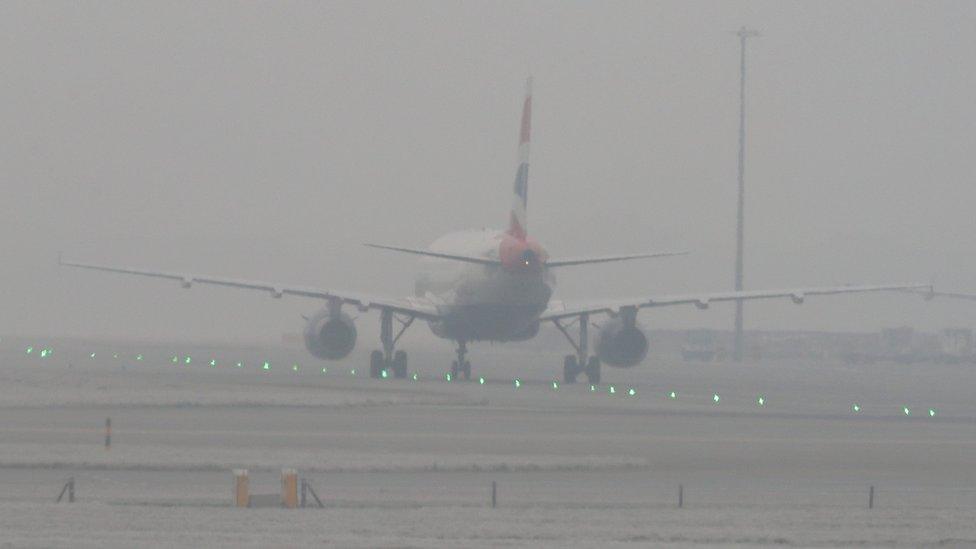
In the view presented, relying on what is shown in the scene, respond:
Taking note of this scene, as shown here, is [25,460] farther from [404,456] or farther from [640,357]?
[640,357]

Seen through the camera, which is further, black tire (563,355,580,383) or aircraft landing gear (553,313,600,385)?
black tire (563,355,580,383)

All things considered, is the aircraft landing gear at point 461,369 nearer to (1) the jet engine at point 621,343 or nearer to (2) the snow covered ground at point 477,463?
(1) the jet engine at point 621,343

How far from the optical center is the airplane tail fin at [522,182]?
64.5 meters

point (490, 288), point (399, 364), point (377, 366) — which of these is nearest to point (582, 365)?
point (490, 288)

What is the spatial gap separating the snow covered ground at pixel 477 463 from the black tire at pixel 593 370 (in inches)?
224

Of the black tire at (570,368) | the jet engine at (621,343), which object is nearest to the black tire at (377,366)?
the black tire at (570,368)

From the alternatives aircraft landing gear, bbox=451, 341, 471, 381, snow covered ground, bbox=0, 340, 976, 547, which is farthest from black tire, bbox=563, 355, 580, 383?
snow covered ground, bbox=0, 340, 976, 547

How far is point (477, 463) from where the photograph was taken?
102ft

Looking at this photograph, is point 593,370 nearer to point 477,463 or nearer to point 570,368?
point 570,368

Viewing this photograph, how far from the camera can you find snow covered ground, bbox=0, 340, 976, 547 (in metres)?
21.7

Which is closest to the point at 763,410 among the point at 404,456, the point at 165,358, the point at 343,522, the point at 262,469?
the point at 404,456

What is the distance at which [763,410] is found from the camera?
4888 centimetres

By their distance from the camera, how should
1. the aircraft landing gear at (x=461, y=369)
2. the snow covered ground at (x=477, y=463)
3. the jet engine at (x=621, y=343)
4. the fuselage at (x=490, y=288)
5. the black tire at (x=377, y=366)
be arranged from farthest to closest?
1. the jet engine at (x=621, y=343)
2. the aircraft landing gear at (x=461, y=369)
3. the black tire at (x=377, y=366)
4. the fuselage at (x=490, y=288)
5. the snow covered ground at (x=477, y=463)

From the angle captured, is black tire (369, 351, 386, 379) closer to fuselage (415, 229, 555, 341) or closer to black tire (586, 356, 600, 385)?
fuselage (415, 229, 555, 341)
